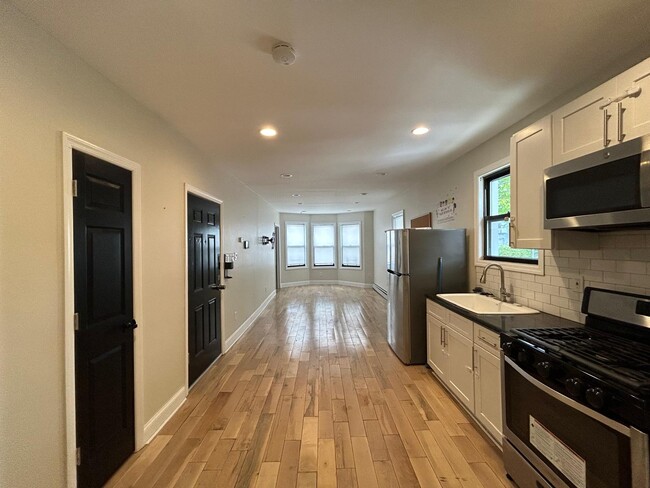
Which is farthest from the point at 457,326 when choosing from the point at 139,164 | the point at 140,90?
the point at 140,90

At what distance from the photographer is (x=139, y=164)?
2148 millimetres

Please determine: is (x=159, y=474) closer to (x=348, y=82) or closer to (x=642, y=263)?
(x=348, y=82)

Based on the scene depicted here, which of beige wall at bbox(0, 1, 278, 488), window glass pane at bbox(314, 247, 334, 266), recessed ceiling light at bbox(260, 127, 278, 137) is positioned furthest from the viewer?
window glass pane at bbox(314, 247, 334, 266)

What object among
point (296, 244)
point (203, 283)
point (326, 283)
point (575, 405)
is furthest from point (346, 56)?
point (326, 283)

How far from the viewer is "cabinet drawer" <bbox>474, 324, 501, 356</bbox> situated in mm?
1986

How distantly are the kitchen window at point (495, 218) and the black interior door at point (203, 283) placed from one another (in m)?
3.22

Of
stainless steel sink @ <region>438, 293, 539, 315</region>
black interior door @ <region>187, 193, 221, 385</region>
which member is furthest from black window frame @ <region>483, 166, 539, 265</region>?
black interior door @ <region>187, 193, 221, 385</region>

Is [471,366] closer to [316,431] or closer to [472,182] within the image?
[316,431]

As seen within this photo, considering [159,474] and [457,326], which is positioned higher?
[457,326]

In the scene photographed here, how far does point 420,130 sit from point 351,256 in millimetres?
7509

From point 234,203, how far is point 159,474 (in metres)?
3.42

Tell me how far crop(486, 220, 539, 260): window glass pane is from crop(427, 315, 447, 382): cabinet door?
1.01 meters

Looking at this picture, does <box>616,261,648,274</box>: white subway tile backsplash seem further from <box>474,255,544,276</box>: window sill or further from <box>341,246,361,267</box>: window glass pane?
<box>341,246,361,267</box>: window glass pane

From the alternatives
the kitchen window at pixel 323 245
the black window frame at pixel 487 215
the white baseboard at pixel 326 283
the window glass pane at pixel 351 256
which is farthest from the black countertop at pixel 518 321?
the kitchen window at pixel 323 245
